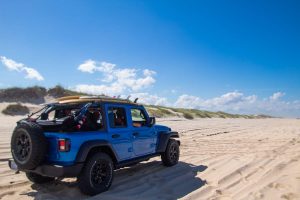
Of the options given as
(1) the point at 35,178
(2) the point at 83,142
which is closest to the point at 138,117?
(2) the point at 83,142

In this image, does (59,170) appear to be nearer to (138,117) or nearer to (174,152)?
(138,117)

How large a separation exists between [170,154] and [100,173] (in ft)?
10.0

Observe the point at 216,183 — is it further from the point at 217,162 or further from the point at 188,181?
the point at 217,162

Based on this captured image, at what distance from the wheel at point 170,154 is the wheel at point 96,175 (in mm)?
2614

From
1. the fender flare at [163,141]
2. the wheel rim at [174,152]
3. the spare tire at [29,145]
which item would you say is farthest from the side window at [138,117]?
the spare tire at [29,145]

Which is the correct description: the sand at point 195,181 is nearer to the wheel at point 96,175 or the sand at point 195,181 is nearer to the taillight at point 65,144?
the wheel at point 96,175

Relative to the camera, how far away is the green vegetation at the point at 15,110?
22.9 meters

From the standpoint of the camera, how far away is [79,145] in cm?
666

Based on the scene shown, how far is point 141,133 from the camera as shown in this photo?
341 inches

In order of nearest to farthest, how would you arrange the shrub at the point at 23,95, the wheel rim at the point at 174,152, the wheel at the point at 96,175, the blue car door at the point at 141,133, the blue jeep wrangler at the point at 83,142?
the blue jeep wrangler at the point at 83,142 → the wheel at the point at 96,175 → the blue car door at the point at 141,133 → the wheel rim at the point at 174,152 → the shrub at the point at 23,95

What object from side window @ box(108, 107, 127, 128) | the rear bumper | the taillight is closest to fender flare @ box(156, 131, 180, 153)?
side window @ box(108, 107, 127, 128)

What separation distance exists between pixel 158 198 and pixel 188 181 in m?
1.50

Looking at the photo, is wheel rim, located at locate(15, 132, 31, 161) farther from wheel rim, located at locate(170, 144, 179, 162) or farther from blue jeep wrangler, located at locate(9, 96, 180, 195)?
wheel rim, located at locate(170, 144, 179, 162)

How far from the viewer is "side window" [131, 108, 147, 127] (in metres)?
8.90
